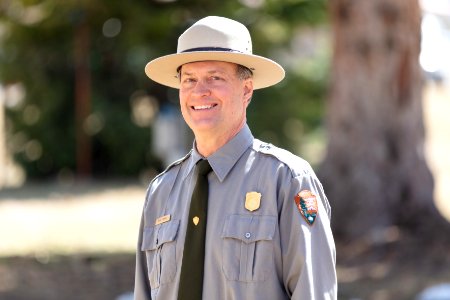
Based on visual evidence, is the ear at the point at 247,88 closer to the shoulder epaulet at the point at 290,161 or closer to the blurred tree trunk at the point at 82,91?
the shoulder epaulet at the point at 290,161

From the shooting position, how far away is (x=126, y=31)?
1691cm

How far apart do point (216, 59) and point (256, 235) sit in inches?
24.7

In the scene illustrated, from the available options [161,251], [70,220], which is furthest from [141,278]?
[70,220]

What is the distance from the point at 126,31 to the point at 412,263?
9.10 metres

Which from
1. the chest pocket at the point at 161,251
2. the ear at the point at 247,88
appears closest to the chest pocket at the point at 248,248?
the chest pocket at the point at 161,251

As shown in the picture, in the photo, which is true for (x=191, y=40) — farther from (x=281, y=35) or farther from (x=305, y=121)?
(x=305, y=121)

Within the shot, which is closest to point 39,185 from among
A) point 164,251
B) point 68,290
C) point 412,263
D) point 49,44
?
point 49,44

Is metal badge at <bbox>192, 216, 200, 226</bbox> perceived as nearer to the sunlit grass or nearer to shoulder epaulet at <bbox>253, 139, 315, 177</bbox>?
shoulder epaulet at <bbox>253, 139, 315, 177</bbox>

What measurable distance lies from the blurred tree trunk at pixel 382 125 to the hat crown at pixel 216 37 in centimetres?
666

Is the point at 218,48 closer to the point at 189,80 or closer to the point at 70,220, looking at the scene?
the point at 189,80

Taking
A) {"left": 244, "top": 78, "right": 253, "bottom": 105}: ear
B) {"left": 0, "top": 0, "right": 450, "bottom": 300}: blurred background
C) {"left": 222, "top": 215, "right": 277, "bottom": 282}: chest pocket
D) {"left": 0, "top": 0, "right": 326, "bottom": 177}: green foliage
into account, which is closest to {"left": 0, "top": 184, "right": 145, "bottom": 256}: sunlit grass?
{"left": 0, "top": 0, "right": 450, "bottom": 300}: blurred background

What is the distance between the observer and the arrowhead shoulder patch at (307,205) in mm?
3107

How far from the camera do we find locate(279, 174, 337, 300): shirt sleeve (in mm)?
3066

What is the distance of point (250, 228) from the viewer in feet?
10.4
